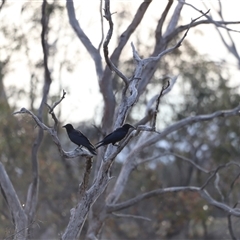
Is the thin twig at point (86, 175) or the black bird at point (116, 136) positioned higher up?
the black bird at point (116, 136)

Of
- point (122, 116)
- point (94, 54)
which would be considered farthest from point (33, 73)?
point (122, 116)

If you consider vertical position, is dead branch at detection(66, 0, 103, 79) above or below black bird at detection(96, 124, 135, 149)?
above

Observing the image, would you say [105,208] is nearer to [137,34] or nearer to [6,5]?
[6,5]

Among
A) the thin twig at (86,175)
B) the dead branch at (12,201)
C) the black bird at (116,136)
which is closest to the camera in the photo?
the thin twig at (86,175)

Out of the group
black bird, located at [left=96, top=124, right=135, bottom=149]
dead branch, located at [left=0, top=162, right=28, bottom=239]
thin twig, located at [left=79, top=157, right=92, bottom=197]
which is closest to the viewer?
thin twig, located at [left=79, top=157, right=92, bottom=197]

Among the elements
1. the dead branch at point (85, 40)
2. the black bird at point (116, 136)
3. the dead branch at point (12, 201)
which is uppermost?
the dead branch at point (85, 40)

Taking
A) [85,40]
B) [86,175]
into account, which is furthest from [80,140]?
[85,40]

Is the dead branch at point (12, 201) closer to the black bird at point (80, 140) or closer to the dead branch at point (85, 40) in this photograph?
the dead branch at point (85, 40)

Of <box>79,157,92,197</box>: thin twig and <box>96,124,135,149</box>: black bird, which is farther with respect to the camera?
<box>96,124,135,149</box>: black bird

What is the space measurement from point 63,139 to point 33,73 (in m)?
3.41

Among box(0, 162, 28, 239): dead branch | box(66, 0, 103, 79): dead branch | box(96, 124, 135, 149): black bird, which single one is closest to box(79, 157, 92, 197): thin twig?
box(96, 124, 135, 149): black bird

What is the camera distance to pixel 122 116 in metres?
10.7

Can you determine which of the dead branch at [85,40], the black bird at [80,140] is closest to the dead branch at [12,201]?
A: the dead branch at [85,40]

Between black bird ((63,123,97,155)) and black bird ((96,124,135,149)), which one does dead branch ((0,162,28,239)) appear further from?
black bird ((96,124,135,149))
